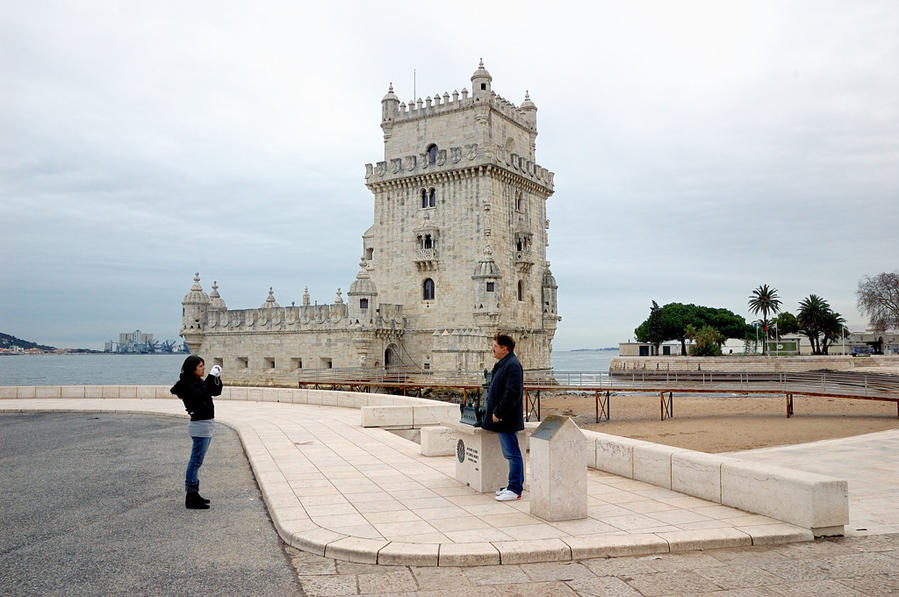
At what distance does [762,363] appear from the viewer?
56.4 m

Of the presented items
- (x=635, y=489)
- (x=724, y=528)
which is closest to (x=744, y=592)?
(x=724, y=528)

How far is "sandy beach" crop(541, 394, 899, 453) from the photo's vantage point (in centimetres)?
2386

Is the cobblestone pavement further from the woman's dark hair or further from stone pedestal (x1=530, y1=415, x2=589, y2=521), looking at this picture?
the woman's dark hair

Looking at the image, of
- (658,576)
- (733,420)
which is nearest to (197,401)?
(658,576)

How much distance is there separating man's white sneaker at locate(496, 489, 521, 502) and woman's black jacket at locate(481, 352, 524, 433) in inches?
28.9

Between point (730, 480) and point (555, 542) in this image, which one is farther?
point (730, 480)

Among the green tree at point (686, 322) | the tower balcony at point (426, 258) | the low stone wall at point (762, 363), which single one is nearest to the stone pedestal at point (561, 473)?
the tower balcony at point (426, 258)

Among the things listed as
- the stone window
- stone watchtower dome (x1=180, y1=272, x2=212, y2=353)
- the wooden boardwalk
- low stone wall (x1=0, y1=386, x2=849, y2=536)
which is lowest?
the wooden boardwalk

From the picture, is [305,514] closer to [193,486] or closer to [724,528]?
[193,486]

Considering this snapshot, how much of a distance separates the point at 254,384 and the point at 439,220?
1575 cm

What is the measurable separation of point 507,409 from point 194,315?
41.1 meters

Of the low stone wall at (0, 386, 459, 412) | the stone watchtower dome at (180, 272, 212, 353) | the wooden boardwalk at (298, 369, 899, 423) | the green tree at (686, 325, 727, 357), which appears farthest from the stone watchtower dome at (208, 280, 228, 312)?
the green tree at (686, 325, 727, 357)

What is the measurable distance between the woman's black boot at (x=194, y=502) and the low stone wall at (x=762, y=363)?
5112 centimetres

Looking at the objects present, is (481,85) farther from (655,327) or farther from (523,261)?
(655,327)
